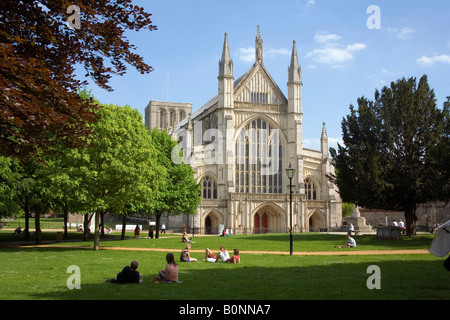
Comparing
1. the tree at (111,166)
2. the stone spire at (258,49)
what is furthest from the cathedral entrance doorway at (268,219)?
the tree at (111,166)

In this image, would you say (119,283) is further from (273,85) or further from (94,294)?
(273,85)

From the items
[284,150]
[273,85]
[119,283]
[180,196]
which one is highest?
[273,85]

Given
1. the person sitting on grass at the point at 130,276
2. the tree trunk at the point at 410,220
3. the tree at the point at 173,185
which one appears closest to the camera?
the person sitting on grass at the point at 130,276

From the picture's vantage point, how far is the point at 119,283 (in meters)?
12.7

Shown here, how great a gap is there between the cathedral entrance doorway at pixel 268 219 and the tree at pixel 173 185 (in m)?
17.0

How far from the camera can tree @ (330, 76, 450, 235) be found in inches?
1380

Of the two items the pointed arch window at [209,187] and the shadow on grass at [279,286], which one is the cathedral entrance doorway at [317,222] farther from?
the shadow on grass at [279,286]

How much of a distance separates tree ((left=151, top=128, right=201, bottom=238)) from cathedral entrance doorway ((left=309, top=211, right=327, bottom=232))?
72.7 feet

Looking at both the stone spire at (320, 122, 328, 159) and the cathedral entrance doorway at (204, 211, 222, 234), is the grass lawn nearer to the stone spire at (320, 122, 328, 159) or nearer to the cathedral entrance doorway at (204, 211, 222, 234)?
the cathedral entrance doorway at (204, 211, 222, 234)

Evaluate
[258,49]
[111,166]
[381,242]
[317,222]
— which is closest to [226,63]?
[258,49]

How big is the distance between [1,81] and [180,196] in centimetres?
3404

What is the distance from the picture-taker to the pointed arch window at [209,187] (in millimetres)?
59281

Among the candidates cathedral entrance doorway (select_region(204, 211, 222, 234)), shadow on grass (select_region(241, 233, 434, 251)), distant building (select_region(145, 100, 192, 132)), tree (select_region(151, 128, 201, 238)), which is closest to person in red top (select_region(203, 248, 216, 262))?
shadow on grass (select_region(241, 233, 434, 251))
